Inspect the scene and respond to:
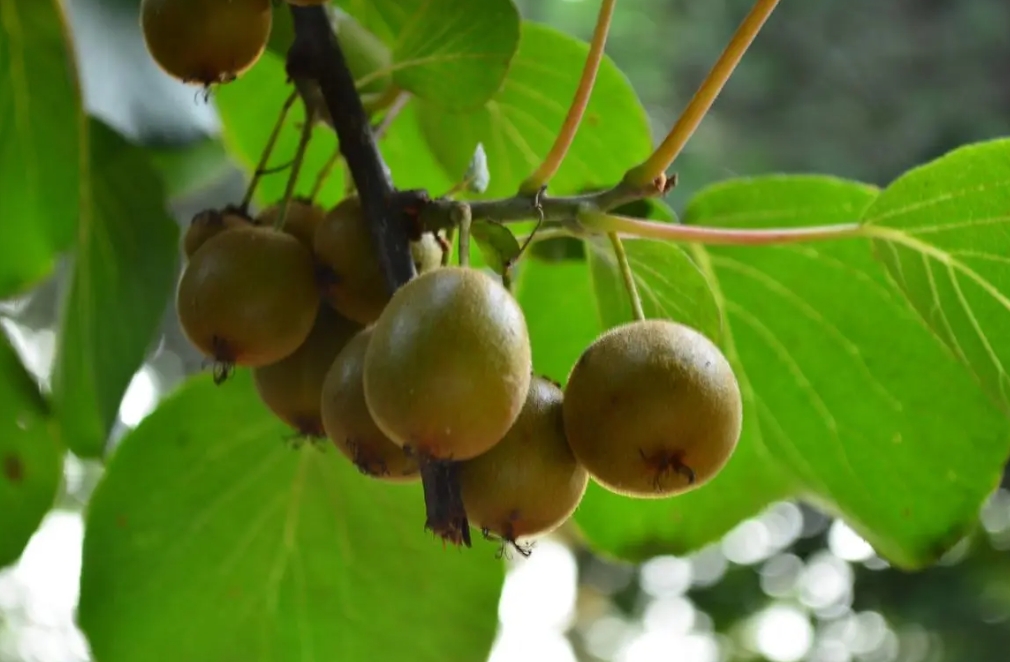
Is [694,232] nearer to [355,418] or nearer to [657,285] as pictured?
[657,285]

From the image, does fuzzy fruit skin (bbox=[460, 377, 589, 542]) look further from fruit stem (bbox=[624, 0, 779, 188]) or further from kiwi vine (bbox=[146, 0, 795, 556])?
fruit stem (bbox=[624, 0, 779, 188])

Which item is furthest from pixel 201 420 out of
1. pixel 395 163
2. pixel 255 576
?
pixel 395 163

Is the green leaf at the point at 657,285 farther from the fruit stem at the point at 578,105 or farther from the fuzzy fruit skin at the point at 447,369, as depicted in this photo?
the fuzzy fruit skin at the point at 447,369

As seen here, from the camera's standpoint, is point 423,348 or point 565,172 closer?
point 423,348

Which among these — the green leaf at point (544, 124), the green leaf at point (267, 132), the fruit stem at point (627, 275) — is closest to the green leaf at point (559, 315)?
the green leaf at point (544, 124)

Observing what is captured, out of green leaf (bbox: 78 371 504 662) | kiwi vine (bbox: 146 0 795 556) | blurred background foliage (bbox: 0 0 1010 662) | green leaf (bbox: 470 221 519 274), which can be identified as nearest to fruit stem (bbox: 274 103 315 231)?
kiwi vine (bbox: 146 0 795 556)

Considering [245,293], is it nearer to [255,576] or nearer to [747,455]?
[255,576]
